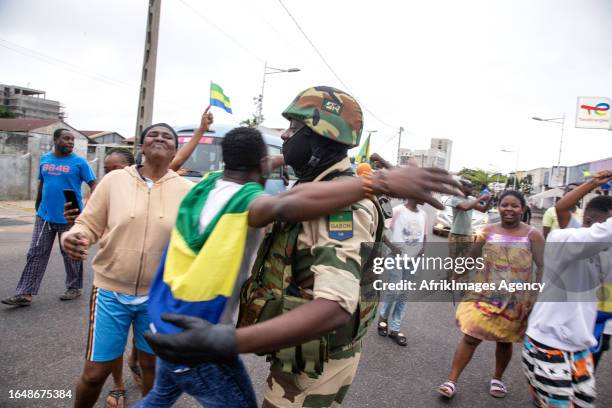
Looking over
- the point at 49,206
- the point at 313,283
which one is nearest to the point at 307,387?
the point at 313,283

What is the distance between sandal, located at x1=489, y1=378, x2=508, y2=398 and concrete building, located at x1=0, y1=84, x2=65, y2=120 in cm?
9016

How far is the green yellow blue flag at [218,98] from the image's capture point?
7871mm

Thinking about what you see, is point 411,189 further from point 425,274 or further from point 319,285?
point 425,274

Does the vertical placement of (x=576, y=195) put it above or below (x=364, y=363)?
above

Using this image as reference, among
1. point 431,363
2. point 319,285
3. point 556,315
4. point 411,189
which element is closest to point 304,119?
point 411,189

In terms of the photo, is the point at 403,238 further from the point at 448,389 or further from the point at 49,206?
the point at 49,206

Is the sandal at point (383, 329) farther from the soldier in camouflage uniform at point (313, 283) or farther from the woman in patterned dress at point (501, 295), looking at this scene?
the soldier in camouflage uniform at point (313, 283)

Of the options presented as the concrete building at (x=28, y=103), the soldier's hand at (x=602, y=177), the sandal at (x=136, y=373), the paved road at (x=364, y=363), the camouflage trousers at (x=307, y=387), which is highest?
the concrete building at (x=28, y=103)

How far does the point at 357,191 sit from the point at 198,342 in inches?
23.7

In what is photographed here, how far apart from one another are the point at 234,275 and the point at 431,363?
3232mm

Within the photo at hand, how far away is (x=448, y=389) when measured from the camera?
125 inches

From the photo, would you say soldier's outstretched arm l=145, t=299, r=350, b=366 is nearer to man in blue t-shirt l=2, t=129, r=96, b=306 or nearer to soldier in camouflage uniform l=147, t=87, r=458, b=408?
soldier in camouflage uniform l=147, t=87, r=458, b=408

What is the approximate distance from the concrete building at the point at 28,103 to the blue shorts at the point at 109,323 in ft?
294

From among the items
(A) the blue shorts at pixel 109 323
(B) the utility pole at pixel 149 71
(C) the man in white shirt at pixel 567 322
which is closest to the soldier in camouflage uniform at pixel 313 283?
(A) the blue shorts at pixel 109 323
